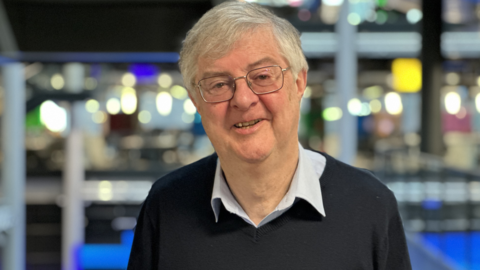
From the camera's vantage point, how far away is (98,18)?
316cm

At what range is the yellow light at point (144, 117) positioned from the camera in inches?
398

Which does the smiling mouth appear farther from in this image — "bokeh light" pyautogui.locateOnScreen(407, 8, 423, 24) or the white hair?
"bokeh light" pyautogui.locateOnScreen(407, 8, 423, 24)

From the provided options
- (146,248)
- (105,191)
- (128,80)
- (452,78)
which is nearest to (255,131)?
(146,248)

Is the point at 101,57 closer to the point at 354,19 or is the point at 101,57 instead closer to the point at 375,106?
the point at 354,19

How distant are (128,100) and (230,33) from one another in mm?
9335

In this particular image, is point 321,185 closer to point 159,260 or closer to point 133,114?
point 159,260

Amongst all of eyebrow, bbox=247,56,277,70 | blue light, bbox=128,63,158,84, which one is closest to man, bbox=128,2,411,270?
eyebrow, bbox=247,56,277,70

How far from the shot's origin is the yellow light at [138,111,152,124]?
10.1m

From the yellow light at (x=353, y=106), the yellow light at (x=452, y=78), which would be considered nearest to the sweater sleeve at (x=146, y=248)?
the yellow light at (x=353, y=106)

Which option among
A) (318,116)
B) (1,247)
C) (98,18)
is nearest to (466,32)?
(318,116)

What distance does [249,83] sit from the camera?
3.76 feet

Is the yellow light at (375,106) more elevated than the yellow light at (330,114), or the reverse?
the yellow light at (375,106)

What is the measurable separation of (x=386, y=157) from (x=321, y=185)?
5.44m

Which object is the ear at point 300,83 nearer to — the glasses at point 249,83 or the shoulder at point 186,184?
the glasses at point 249,83
